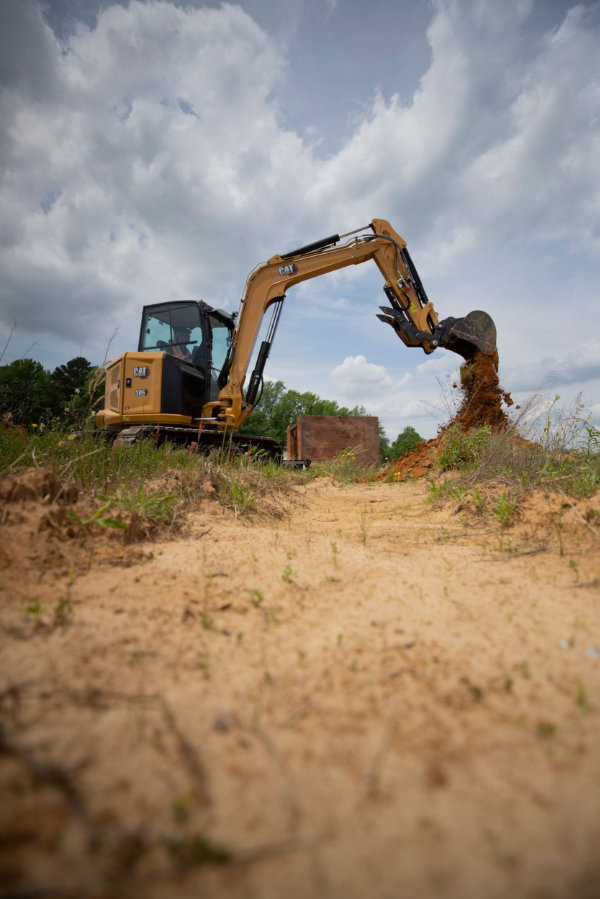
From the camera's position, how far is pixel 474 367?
23.0 ft

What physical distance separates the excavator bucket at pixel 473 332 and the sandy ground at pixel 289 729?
18.4 ft

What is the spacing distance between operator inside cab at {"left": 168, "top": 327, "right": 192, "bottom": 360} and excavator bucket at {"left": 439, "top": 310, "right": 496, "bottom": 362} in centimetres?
460

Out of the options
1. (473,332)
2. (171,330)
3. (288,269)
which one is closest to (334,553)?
(473,332)

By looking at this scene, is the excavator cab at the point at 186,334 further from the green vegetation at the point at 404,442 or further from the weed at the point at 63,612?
the green vegetation at the point at 404,442

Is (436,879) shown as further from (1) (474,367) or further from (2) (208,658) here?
(1) (474,367)

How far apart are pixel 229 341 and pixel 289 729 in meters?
7.86

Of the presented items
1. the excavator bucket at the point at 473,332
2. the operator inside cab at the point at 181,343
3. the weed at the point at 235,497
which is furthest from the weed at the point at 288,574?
the operator inside cab at the point at 181,343

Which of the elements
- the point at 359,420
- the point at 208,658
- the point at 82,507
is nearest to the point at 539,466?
the point at 208,658

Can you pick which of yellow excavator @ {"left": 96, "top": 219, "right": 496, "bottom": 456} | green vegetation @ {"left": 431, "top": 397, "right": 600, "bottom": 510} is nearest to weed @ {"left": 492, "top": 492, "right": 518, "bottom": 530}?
green vegetation @ {"left": 431, "top": 397, "right": 600, "bottom": 510}

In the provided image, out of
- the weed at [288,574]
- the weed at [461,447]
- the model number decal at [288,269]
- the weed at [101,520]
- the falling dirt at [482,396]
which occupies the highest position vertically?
the model number decal at [288,269]

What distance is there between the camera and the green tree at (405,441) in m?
37.1

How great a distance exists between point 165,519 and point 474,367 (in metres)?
6.18

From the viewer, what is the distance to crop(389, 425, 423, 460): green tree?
1460 inches

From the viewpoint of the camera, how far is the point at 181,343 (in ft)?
Result: 24.9
